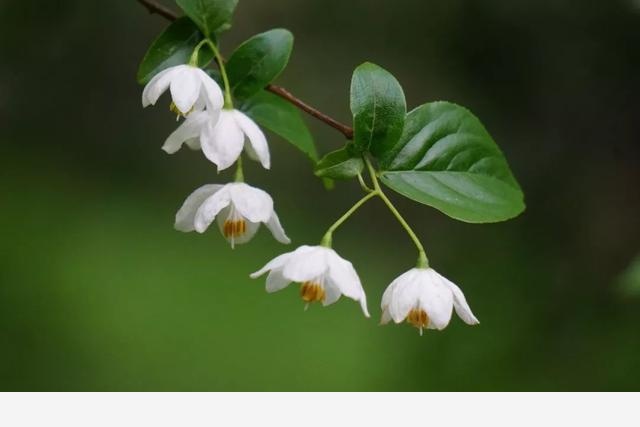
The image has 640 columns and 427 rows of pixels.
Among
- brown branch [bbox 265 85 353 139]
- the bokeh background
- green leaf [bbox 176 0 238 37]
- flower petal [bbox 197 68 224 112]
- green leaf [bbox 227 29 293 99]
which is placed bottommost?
the bokeh background

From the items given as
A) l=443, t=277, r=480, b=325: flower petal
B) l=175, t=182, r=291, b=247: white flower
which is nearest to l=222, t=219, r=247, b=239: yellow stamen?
l=175, t=182, r=291, b=247: white flower

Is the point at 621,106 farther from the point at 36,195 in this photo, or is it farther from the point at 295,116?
the point at 295,116

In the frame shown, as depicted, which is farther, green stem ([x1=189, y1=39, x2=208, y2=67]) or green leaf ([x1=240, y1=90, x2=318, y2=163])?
green leaf ([x1=240, y1=90, x2=318, y2=163])

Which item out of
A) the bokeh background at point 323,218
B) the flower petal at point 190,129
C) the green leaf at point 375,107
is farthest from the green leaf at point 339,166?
the bokeh background at point 323,218

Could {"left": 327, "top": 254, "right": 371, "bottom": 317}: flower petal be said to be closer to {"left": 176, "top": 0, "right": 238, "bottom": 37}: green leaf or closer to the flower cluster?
the flower cluster

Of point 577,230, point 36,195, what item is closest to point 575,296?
point 577,230

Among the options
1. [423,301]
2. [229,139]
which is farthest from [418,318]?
[229,139]

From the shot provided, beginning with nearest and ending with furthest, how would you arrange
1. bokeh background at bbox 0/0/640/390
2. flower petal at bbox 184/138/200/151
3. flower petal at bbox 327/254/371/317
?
1. flower petal at bbox 327/254/371/317
2. flower petal at bbox 184/138/200/151
3. bokeh background at bbox 0/0/640/390

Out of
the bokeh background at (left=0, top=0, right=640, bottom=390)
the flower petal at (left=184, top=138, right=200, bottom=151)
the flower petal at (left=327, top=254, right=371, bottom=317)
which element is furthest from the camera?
the bokeh background at (left=0, top=0, right=640, bottom=390)
